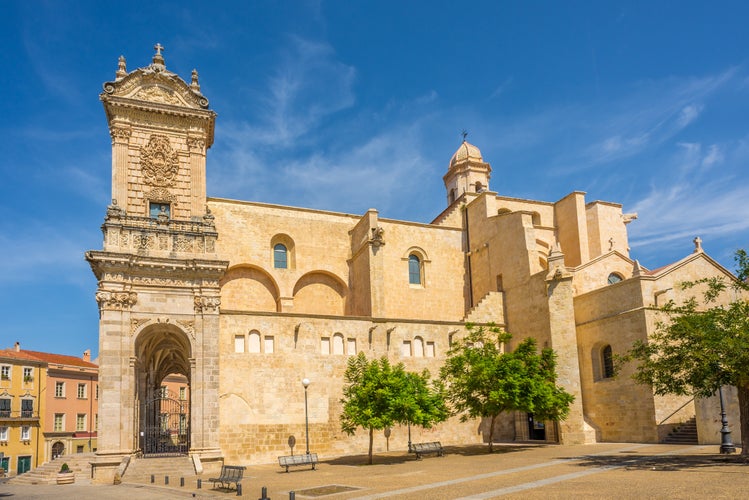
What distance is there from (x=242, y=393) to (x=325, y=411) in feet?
12.3

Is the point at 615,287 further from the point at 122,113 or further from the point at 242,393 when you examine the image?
the point at 122,113

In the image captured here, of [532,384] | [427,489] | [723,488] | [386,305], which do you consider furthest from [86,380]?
[723,488]

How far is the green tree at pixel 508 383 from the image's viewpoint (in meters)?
26.0

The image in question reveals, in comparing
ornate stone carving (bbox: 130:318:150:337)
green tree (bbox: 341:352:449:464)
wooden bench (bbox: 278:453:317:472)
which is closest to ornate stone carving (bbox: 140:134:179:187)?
ornate stone carving (bbox: 130:318:150:337)

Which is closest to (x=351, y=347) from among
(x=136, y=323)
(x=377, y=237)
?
(x=377, y=237)

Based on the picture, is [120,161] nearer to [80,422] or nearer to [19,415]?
[19,415]

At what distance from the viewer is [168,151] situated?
1163 inches

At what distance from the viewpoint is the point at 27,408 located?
5150cm

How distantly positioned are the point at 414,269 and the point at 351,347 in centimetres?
957

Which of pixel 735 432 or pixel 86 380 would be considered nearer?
pixel 735 432

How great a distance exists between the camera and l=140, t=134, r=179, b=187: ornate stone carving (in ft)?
95.2

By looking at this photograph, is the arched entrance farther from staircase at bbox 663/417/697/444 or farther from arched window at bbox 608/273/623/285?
arched window at bbox 608/273/623/285

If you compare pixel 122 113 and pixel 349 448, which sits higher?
pixel 122 113

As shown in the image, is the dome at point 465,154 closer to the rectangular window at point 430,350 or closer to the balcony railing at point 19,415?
the rectangular window at point 430,350
